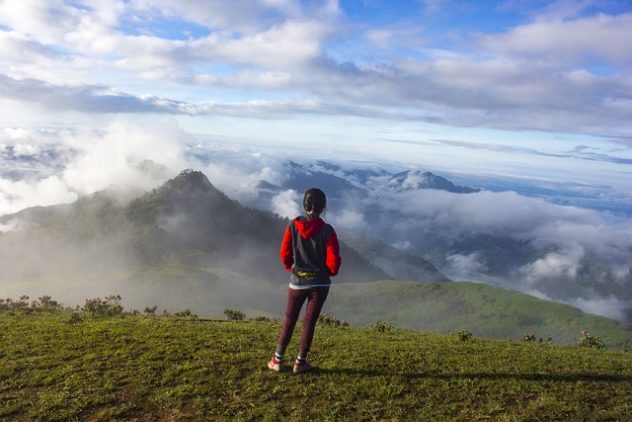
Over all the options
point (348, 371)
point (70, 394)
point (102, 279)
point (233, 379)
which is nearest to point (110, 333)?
point (70, 394)

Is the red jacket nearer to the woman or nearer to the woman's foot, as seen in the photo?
the woman

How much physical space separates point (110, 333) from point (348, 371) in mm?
7774

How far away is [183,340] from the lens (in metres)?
14.4

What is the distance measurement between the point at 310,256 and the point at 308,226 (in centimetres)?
68

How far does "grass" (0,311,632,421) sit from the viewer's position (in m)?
9.77

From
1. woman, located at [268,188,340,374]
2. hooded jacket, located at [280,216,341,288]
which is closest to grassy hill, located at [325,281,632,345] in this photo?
woman, located at [268,188,340,374]

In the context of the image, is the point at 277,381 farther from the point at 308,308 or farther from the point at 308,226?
the point at 308,226

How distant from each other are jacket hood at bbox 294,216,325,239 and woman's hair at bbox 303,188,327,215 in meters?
0.20

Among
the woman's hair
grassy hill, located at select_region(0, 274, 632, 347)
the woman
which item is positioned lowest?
grassy hill, located at select_region(0, 274, 632, 347)

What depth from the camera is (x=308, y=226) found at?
1077cm

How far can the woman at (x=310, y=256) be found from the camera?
1070cm

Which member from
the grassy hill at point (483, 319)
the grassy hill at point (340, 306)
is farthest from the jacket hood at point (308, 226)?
the grassy hill at point (483, 319)

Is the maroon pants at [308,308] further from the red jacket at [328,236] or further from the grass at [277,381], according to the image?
the grass at [277,381]

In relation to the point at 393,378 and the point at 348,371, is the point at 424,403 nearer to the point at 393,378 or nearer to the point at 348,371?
the point at 393,378
